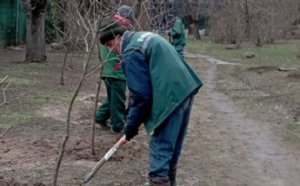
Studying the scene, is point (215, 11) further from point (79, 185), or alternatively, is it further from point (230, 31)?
point (79, 185)

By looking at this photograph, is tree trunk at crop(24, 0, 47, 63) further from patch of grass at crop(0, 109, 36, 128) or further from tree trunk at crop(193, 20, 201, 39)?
tree trunk at crop(193, 20, 201, 39)

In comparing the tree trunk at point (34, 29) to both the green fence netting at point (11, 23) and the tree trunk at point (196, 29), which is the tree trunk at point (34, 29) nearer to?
the green fence netting at point (11, 23)

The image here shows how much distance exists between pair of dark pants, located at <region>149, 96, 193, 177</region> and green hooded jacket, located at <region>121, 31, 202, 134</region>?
3.0 inches

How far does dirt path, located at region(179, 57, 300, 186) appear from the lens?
6.31 m

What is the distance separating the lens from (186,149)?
24.7 ft

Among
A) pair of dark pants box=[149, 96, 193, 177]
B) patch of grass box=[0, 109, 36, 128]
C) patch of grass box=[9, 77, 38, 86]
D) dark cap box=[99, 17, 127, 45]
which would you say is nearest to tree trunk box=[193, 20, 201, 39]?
patch of grass box=[9, 77, 38, 86]

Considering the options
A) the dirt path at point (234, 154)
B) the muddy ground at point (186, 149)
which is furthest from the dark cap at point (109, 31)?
the dirt path at point (234, 154)

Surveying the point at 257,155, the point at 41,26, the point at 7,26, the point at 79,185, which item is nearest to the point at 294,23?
the point at 7,26

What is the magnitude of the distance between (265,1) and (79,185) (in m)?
30.3

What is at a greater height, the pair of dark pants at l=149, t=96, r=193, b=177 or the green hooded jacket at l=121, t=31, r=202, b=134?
the green hooded jacket at l=121, t=31, r=202, b=134

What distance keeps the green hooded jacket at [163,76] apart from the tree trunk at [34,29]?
11.6m

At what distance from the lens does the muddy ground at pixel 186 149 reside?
19.8 ft

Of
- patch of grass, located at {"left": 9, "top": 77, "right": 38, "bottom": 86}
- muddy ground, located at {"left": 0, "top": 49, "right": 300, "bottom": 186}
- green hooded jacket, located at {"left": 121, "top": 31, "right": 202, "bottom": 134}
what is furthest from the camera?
patch of grass, located at {"left": 9, "top": 77, "right": 38, "bottom": 86}

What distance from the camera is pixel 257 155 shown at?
750cm
